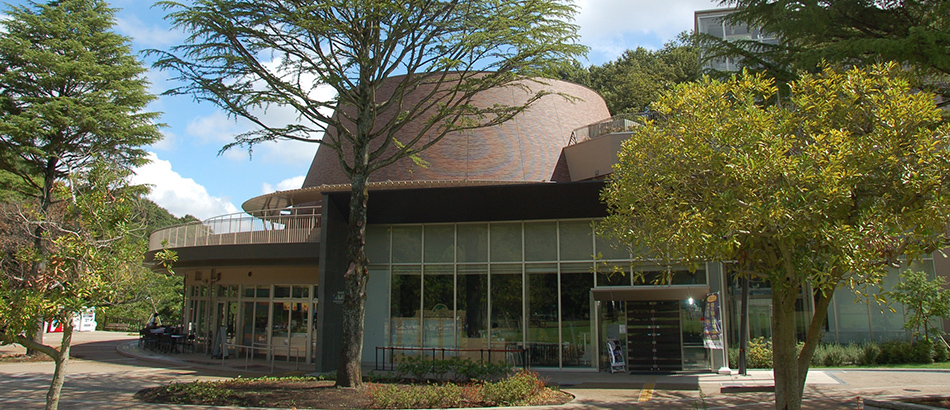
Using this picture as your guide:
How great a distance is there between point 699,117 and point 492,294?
11414mm

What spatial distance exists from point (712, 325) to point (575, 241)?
4641 millimetres

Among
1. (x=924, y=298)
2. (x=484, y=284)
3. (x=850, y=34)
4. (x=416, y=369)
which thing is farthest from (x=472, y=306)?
(x=924, y=298)

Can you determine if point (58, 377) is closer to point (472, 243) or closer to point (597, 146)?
point (472, 243)

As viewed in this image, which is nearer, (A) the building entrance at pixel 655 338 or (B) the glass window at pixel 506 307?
(A) the building entrance at pixel 655 338

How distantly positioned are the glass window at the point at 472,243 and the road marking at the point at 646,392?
21.6ft

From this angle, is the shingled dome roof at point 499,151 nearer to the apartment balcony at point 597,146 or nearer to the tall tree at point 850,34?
the apartment balcony at point 597,146

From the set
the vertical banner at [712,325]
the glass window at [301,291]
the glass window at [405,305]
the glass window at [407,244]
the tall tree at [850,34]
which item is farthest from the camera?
the glass window at [301,291]

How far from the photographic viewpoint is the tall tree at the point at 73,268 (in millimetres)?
8547

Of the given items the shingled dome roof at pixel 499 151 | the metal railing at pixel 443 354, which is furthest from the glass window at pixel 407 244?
the shingled dome roof at pixel 499 151

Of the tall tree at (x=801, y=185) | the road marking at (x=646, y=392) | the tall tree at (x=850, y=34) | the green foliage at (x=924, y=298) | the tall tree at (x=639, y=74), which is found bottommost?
the road marking at (x=646, y=392)

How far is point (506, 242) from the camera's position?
20.2 metres

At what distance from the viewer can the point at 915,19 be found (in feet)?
42.7

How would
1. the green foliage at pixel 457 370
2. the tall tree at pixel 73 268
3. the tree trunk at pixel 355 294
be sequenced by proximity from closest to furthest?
the tall tree at pixel 73 268
the tree trunk at pixel 355 294
the green foliage at pixel 457 370

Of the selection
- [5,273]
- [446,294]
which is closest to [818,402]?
[446,294]
